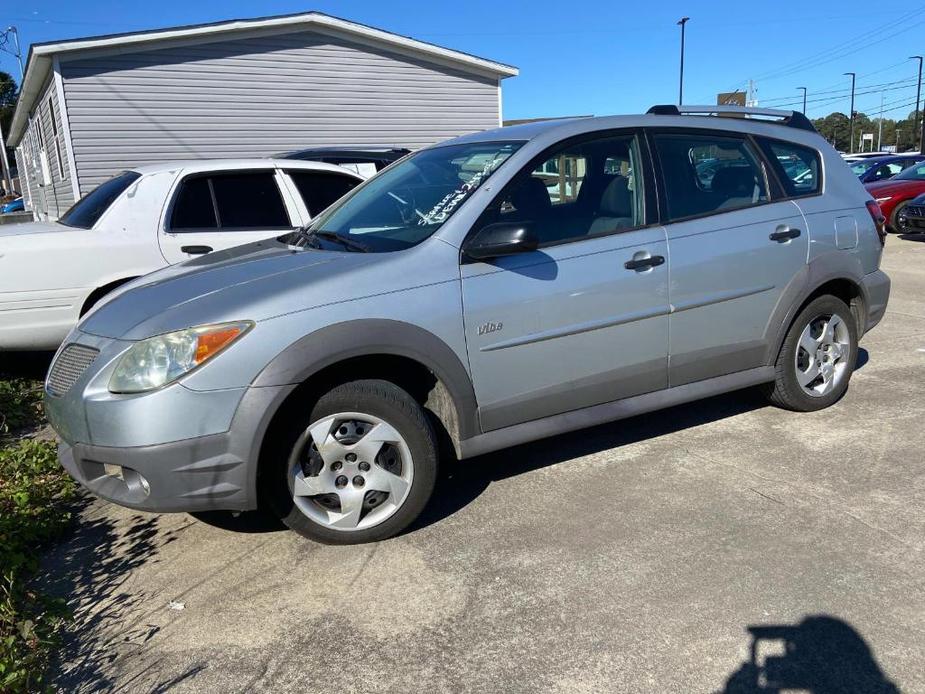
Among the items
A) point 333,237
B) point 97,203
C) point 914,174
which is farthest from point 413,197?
point 914,174

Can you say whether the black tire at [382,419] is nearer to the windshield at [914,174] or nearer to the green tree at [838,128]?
the windshield at [914,174]

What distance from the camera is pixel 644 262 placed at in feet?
12.7

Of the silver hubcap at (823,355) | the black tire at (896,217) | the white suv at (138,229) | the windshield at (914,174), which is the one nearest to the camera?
the silver hubcap at (823,355)

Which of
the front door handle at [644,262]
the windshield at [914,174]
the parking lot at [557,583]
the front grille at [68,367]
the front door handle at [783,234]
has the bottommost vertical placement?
the parking lot at [557,583]

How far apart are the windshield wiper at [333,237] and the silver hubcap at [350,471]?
879 mm

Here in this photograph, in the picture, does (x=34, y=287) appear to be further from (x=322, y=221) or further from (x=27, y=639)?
(x=27, y=639)

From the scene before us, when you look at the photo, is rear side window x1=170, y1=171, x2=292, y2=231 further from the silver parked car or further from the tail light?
the tail light

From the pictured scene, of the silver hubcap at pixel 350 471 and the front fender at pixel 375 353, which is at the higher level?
the front fender at pixel 375 353

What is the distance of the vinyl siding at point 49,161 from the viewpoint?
14945mm

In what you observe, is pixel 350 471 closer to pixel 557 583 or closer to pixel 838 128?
pixel 557 583

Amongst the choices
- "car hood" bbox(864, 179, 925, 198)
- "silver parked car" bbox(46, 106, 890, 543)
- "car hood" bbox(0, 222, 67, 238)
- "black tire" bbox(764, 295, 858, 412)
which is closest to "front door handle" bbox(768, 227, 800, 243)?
"silver parked car" bbox(46, 106, 890, 543)

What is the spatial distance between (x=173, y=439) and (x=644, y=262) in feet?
7.85

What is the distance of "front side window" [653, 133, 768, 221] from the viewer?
4.12 m

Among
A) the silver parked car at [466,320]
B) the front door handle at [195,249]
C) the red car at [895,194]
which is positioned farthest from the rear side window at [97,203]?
the red car at [895,194]
